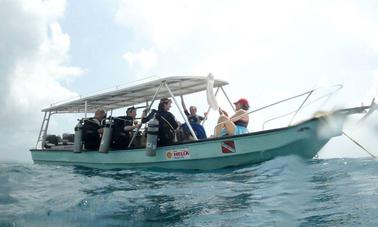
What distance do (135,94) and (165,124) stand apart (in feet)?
10.1

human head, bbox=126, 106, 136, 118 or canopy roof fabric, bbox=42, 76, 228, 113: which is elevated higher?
canopy roof fabric, bbox=42, 76, 228, 113

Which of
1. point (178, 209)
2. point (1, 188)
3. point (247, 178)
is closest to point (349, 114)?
point (247, 178)

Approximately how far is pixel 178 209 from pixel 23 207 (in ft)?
8.44

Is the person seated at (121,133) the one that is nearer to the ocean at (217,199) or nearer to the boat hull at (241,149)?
the boat hull at (241,149)

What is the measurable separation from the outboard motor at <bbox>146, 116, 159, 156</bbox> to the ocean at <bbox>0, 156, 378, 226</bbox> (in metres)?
1.53

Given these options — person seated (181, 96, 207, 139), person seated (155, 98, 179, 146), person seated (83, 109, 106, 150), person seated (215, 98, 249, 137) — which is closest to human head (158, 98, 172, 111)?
person seated (155, 98, 179, 146)

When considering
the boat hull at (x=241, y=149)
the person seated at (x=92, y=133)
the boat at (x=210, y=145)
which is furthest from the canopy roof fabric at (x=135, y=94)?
the boat hull at (x=241, y=149)

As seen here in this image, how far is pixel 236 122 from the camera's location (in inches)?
364

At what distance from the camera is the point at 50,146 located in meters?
15.9

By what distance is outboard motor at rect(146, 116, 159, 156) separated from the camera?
31.3 feet

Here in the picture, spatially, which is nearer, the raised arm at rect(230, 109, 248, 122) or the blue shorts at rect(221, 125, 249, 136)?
the raised arm at rect(230, 109, 248, 122)

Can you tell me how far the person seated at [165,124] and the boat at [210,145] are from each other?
0.81ft

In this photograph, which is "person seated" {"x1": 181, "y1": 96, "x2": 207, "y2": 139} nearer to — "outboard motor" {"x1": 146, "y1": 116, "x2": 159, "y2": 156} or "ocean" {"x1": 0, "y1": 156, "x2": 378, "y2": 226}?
"outboard motor" {"x1": 146, "y1": 116, "x2": 159, "y2": 156}

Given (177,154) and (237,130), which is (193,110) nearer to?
(177,154)
